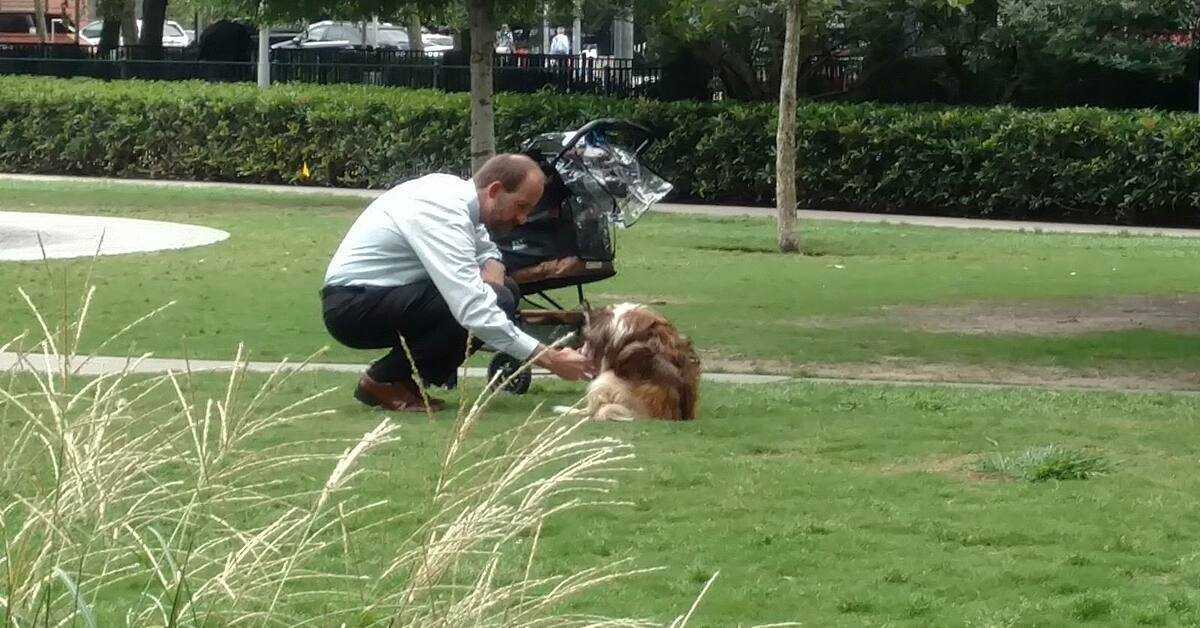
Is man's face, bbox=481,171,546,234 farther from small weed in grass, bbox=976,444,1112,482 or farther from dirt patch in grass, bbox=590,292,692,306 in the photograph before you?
dirt patch in grass, bbox=590,292,692,306

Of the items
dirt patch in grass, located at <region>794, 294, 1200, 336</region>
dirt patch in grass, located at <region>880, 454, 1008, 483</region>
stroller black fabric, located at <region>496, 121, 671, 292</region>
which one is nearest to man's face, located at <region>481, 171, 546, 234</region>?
stroller black fabric, located at <region>496, 121, 671, 292</region>

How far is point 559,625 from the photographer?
3193 millimetres

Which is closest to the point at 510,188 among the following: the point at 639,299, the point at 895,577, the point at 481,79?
the point at 895,577

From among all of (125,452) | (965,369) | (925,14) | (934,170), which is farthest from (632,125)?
(925,14)

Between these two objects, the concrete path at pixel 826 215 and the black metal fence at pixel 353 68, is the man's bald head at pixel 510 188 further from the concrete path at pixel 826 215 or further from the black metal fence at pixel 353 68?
the black metal fence at pixel 353 68

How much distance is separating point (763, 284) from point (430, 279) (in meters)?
7.39

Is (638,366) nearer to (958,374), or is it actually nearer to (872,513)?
(872,513)

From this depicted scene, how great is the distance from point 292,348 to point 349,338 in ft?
9.54

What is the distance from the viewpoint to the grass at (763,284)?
11742 millimetres

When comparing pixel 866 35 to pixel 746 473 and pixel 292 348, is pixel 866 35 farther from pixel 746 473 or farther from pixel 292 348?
pixel 746 473

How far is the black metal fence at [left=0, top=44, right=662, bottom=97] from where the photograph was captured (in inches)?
1168

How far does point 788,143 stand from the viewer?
18.7m

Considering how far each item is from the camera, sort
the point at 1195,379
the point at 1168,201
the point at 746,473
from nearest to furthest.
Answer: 1. the point at 746,473
2. the point at 1195,379
3. the point at 1168,201

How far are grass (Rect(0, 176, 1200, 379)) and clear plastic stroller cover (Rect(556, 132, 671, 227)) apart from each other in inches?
53.0
